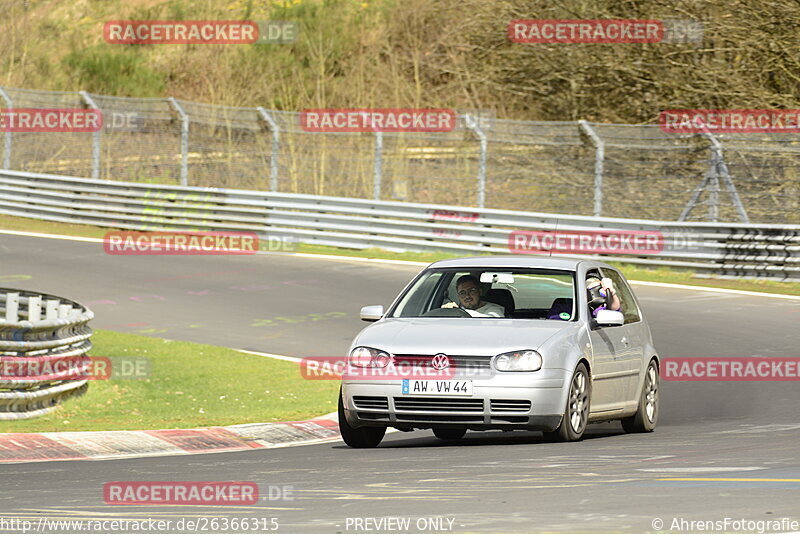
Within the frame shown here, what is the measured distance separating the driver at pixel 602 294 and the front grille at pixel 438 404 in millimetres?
1703

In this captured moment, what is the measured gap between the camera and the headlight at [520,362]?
9.89 metres

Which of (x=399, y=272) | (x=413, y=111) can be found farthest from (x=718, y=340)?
(x=413, y=111)

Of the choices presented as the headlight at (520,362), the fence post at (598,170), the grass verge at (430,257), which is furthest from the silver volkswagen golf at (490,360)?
the fence post at (598,170)

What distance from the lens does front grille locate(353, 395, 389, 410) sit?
10102 millimetres

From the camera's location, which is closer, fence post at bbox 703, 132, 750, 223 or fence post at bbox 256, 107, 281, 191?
fence post at bbox 703, 132, 750, 223

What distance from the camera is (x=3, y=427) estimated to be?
1172 centimetres

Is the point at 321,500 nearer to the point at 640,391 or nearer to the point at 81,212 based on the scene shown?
the point at 640,391

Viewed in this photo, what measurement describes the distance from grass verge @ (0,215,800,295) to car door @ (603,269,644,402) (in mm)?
11325

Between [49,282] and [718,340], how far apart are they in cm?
1073
